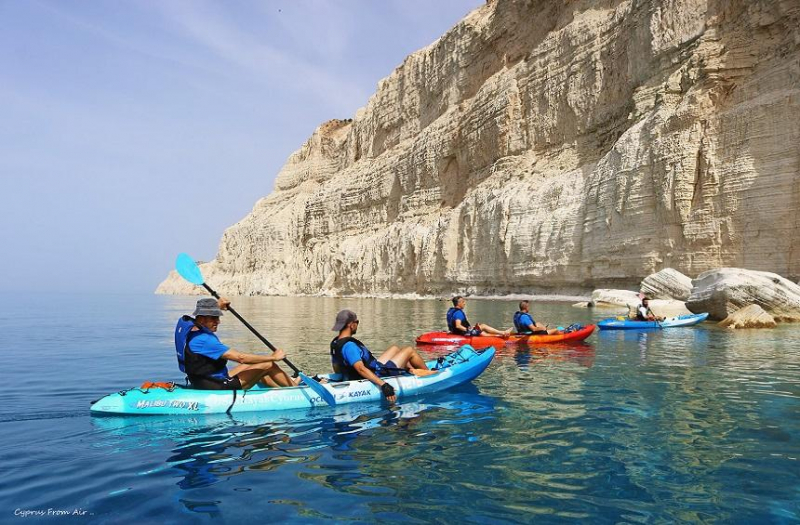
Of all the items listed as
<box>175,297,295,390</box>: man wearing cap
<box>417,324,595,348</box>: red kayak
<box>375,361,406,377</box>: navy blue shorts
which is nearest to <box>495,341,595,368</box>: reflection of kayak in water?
<box>417,324,595,348</box>: red kayak

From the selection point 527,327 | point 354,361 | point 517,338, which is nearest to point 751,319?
point 527,327

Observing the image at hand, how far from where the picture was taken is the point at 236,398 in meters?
7.49

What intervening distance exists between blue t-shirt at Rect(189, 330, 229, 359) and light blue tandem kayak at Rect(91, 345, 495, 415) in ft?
1.71

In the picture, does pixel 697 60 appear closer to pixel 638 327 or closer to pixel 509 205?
pixel 509 205

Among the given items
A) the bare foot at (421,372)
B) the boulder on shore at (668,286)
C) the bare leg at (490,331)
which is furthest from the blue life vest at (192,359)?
the boulder on shore at (668,286)

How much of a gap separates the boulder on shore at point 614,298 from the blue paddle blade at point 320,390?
23152 millimetres

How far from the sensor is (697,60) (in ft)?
101

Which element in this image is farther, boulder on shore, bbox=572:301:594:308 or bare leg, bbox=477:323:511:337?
boulder on shore, bbox=572:301:594:308

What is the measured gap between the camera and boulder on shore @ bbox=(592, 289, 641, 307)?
1136 inches

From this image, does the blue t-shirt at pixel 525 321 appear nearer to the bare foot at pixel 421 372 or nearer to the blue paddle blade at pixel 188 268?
the bare foot at pixel 421 372

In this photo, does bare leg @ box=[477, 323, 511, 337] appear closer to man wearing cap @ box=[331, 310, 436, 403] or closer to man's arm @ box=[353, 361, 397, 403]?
man wearing cap @ box=[331, 310, 436, 403]

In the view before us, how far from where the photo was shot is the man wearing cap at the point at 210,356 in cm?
721

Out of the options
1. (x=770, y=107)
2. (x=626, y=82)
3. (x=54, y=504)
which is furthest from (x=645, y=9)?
(x=54, y=504)

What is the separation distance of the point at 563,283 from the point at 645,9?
16.9m
